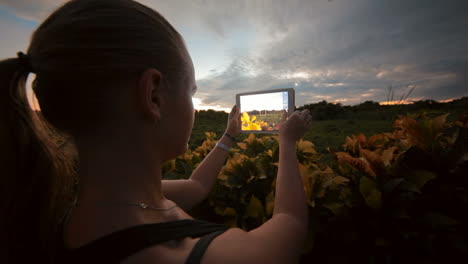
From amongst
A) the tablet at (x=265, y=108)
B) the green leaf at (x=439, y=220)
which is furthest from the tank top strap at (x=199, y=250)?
the green leaf at (x=439, y=220)

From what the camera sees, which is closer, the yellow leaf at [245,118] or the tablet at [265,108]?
the tablet at [265,108]

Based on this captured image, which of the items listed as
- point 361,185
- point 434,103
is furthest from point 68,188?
point 434,103

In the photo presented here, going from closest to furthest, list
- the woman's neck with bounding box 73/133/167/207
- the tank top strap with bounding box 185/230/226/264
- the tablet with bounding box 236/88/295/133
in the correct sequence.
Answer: the tank top strap with bounding box 185/230/226/264
the woman's neck with bounding box 73/133/167/207
the tablet with bounding box 236/88/295/133

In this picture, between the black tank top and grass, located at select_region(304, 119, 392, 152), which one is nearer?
the black tank top

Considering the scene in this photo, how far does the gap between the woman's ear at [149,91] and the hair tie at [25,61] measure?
0.50 metres

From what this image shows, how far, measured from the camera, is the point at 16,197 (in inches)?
38.4

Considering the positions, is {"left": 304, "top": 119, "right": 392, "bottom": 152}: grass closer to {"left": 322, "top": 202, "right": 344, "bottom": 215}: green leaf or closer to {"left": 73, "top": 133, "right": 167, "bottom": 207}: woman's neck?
{"left": 322, "top": 202, "right": 344, "bottom": 215}: green leaf

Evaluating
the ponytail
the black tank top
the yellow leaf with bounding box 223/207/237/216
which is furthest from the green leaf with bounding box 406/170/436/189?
the ponytail

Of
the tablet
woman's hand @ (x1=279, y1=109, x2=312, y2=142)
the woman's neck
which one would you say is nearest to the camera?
the woman's neck

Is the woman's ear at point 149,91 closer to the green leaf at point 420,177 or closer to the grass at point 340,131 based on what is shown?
the green leaf at point 420,177

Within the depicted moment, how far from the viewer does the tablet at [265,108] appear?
1916mm

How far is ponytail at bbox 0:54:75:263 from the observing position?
0.94 metres

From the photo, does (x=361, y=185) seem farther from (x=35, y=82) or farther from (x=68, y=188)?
(x=35, y=82)

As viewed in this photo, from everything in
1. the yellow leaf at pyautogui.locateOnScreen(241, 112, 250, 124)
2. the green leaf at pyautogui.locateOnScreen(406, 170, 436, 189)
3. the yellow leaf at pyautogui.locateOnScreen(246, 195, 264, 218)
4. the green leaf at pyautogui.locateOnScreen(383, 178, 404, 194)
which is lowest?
the yellow leaf at pyautogui.locateOnScreen(246, 195, 264, 218)
